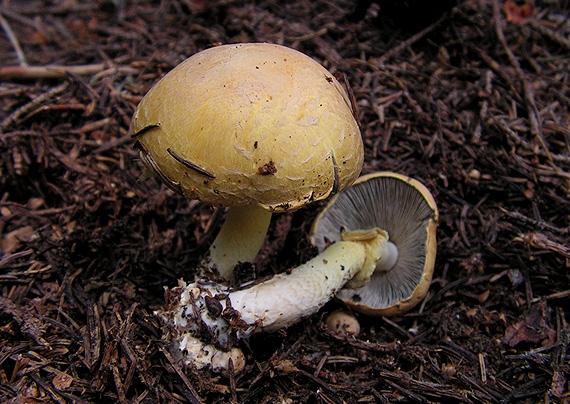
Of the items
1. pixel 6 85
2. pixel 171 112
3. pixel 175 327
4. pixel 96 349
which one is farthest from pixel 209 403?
pixel 6 85

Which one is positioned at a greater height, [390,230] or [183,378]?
[390,230]

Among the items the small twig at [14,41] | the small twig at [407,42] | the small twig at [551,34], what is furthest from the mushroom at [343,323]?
the small twig at [14,41]

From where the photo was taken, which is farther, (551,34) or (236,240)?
(551,34)

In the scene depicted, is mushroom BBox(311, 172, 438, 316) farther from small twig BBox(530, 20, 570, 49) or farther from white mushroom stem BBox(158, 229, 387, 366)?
small twig BBox(530, 20, 570, 49)

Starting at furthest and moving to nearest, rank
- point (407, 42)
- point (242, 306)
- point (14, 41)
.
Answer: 1. point (14, 41)
2. point (407, 42)
3. point (242, 306)

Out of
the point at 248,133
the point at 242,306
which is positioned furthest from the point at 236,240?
the point at 248,133

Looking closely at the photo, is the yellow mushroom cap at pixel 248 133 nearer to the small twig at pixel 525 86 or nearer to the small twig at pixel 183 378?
the small twig at pixel 183 378

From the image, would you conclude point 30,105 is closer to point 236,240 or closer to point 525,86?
point 236,240

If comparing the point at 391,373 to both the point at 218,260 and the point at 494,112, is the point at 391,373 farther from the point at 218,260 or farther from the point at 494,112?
the point at 494,112
